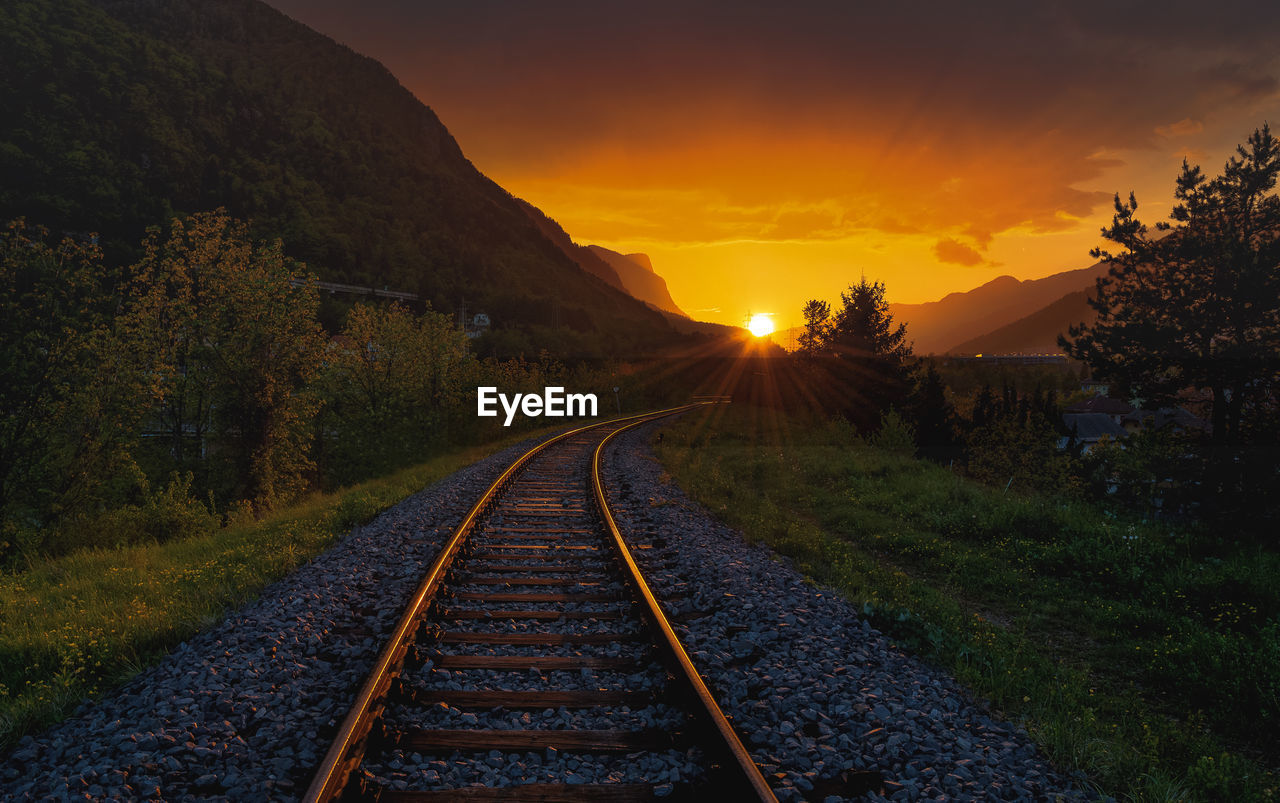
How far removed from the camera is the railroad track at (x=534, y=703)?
348 cm

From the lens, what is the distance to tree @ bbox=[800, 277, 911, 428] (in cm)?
3922

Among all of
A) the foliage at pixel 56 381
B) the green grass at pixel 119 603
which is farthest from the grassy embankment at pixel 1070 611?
the foliage at pixel 56 381

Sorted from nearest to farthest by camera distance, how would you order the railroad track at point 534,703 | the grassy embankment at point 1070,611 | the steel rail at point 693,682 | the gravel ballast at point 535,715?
the steel rail at point 693,682
the railroad track at point 534,703
the gravel ballast at point 535,715
the grassy embankment at point 1070,611

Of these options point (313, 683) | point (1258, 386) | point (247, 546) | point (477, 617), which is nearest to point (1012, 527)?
point (477, 617)

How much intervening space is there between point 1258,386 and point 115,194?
126670 mm

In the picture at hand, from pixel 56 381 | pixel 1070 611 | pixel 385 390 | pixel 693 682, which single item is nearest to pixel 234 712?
pixel 693 682

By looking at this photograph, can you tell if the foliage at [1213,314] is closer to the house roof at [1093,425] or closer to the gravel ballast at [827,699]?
the gravel ballast at [827,699]

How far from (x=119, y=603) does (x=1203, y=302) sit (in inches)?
1262

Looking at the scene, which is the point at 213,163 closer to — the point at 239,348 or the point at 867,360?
the point at 239,348

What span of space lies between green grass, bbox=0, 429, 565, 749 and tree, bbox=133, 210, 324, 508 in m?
10.1

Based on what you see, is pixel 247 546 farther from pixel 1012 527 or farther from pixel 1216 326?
pixel 1216 326

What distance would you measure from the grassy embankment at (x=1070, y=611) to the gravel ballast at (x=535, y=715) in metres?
0.62

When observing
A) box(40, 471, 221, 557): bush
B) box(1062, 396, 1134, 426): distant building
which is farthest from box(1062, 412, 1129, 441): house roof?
box(40, 471, 221, 557): bush

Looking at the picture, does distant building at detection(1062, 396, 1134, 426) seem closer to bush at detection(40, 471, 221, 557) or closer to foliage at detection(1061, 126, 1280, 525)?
foliage at detection(1061, 126, 1280, 525)
